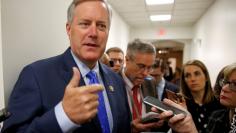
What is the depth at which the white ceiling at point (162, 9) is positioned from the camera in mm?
4316

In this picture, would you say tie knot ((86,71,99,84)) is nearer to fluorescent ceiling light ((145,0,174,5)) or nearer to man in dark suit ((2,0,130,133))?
man in dark suit ((2,0,130,133))

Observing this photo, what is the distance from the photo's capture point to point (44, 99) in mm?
854

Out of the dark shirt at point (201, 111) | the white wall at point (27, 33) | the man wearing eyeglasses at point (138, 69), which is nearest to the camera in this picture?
the white wall at point (27, 33)

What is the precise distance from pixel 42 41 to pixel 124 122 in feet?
2.70

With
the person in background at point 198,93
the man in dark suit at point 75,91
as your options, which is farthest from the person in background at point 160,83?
the man in dark suit at point 75,91

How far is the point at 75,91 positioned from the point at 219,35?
11.8ft

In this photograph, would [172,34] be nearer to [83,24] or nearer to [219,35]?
[219,35]

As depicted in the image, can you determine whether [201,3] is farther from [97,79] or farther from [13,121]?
[13,121]

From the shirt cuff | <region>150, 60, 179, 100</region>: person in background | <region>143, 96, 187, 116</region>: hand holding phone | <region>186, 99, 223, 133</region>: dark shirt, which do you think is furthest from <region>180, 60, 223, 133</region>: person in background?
the shirt cuff

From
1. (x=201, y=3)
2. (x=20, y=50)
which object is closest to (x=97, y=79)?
(x=20, y=50)

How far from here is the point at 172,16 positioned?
5594 millimetres

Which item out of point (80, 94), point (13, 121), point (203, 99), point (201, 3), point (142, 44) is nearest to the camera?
point (80, 94)

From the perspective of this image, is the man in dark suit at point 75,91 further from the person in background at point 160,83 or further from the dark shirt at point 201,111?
the person in background at point 160,83

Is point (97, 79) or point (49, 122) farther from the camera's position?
point (97, 79)
